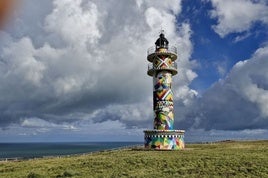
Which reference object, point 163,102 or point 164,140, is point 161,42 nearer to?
point 163,102

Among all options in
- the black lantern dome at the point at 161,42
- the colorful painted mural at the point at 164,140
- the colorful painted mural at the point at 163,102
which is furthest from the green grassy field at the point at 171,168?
the black lantern dome at the point at 161,42

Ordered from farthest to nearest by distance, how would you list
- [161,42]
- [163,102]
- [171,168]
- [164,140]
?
[161,42] < [163,102] < [164,140] < [171,168]

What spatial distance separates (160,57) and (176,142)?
1412 centimetres

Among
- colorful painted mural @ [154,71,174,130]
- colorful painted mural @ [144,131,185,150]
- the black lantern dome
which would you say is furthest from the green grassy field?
the black lantern dome

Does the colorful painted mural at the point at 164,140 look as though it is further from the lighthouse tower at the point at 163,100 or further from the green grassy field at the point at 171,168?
the green grassy field at the point at 171,168

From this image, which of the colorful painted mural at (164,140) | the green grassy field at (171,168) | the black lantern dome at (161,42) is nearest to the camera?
the green grassy field at (171,168)

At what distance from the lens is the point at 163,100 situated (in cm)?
5488

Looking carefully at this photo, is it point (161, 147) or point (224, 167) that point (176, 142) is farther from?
point (224, 167)

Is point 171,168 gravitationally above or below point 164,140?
below

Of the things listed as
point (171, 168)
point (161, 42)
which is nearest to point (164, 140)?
point (161, 42)

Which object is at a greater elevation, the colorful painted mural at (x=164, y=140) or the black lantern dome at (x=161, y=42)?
the black lantern dome at (x=161, y=42)

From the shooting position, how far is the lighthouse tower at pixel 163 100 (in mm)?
52531

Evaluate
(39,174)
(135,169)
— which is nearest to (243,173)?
(135,169)

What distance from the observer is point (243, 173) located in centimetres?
3042
